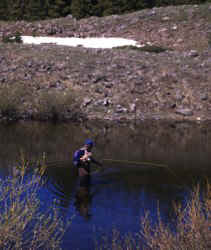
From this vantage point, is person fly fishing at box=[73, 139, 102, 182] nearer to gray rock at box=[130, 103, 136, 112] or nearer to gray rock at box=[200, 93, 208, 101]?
gray rock at box=[130, 103, 136, 112]

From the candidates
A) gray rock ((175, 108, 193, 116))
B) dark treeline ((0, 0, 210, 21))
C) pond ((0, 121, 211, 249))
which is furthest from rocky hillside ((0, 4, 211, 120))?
dark treeline ((0, 0, 210, 21))

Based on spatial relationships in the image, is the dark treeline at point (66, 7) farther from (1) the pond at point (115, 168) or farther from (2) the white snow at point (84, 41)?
(1) the pond at point (115, 168)

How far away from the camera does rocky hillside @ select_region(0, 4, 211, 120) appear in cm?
2856

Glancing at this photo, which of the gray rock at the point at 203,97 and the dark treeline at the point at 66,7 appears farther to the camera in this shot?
the dark treeline at the point at 66,7

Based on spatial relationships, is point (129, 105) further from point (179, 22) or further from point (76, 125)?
point (179, 22)

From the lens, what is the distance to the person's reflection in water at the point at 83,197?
1306 centimetres

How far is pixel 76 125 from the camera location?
27250mm

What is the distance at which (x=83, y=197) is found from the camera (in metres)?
14.4

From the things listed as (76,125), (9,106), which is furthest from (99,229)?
(9,106)

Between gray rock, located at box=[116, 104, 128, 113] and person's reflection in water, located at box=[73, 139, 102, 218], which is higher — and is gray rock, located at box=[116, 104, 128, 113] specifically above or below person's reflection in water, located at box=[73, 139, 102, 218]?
below

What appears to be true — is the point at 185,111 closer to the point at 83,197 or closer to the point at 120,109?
the point at 120,109

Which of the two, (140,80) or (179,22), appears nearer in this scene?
(140,80)

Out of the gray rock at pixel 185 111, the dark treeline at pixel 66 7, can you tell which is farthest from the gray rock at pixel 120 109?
the dark treeline at pixel 66 7

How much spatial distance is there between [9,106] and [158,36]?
24.5 m
